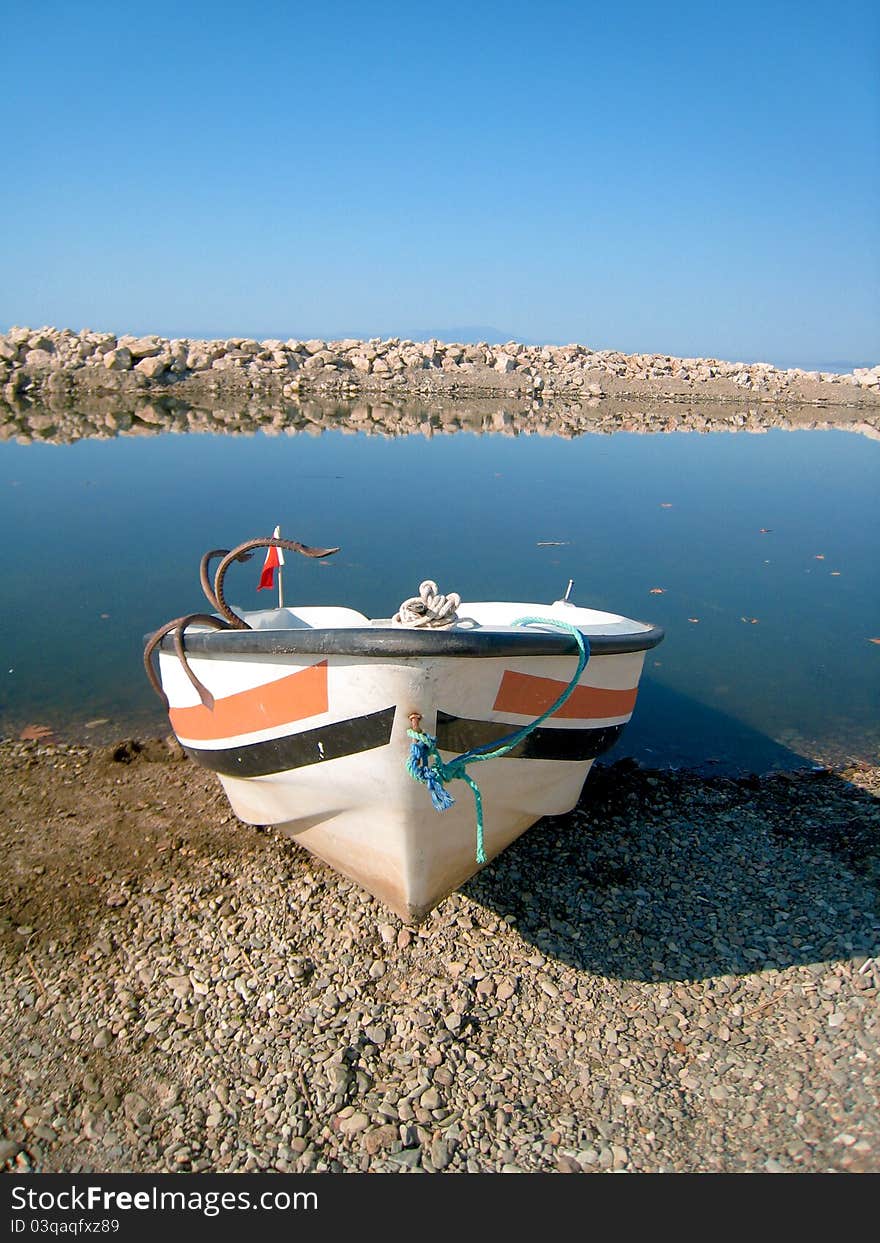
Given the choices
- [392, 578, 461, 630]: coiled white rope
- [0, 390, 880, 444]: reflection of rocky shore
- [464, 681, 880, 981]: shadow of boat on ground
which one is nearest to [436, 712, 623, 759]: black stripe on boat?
[392, 578, 461, 630]: coiled white rope

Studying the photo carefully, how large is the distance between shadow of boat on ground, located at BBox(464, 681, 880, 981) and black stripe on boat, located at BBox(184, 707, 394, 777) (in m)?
1.31

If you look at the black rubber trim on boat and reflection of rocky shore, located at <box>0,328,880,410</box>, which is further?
reflection of rocky shore, located at <box>0,328,880,410</box>

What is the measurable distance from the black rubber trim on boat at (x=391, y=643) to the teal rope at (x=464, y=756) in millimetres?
129

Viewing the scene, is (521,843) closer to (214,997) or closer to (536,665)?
(536,665)

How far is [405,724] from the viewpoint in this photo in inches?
163

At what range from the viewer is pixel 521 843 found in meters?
5.52

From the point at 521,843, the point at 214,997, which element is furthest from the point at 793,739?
the point at 214,997

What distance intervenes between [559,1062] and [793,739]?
189 inches

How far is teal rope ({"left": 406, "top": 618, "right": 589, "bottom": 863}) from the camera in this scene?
413 cm

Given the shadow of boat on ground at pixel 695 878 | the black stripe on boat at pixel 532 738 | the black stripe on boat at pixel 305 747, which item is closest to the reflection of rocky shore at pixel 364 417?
the black stripe on boat at pixel 305 747

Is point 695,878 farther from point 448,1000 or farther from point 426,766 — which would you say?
point 426,766

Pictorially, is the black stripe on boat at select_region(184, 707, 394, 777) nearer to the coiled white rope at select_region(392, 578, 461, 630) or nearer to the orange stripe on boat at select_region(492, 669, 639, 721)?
Answer: the coiled white rope at select_region(392, 578, 461, 630)
